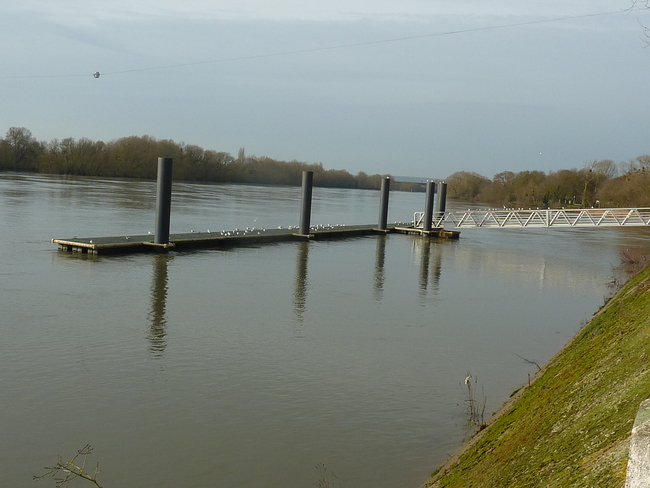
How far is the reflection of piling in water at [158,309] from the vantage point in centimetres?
1090

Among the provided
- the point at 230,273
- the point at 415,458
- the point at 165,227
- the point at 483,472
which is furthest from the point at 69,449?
the point at 165,227

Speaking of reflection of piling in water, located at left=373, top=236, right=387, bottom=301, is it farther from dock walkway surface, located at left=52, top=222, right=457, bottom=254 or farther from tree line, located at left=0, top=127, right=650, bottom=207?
tree line, located at left=0, top=127, right=650, bottom=207

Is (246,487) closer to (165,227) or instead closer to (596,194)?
(165,227)

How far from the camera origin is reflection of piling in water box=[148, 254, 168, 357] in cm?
1090

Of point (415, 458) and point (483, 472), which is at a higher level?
point (483, 472)

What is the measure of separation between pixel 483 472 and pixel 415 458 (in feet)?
6.01

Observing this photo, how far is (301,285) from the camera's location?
57.4 ft

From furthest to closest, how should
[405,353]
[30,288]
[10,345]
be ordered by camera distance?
[30,288] → [405,353] → [10,345]

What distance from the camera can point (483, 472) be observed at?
539cm

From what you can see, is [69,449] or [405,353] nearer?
[69,449]

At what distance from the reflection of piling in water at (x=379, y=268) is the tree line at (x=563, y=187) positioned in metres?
29.7

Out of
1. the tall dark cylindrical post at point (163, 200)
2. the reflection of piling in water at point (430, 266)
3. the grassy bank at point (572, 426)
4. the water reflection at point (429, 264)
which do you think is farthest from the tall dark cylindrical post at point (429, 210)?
the grassy bank at point (572, 426)

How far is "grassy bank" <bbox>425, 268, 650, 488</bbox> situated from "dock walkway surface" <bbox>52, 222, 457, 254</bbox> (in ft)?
50.4

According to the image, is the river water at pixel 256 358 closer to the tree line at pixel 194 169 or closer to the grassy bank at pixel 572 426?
the grassy bank at pixel 572 426
